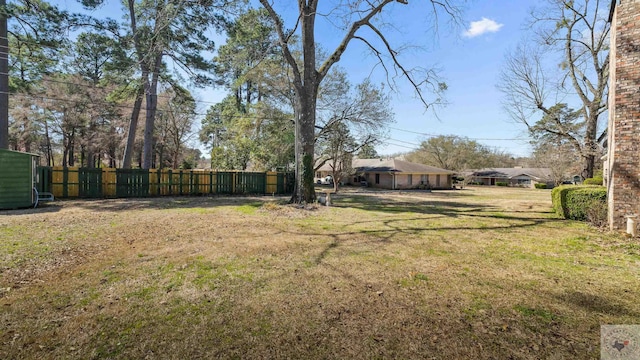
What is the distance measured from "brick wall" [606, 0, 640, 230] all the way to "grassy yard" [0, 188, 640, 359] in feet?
3.24

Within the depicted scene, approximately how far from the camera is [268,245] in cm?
531

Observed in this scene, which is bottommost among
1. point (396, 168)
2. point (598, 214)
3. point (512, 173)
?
point (598, 214)

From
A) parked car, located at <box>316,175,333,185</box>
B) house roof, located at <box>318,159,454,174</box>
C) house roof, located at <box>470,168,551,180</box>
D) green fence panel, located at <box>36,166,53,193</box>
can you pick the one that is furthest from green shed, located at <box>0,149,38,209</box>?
house roof, located at <box>470,168,551,180</box>

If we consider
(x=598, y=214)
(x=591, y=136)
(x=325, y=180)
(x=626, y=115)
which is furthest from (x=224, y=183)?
(x=325, y=180)

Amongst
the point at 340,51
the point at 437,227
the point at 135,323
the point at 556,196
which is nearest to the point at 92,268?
the point at 135,323

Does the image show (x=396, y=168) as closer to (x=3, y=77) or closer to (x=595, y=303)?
(x=595, y=303)

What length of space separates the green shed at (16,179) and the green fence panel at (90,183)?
3062mm

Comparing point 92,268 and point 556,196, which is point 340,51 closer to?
point 556,196

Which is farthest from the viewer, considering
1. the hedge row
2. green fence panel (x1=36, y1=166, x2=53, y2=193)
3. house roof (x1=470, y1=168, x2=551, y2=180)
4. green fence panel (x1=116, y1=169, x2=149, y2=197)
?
house roof (x1=470, y1=168, x2=551, y2=180)

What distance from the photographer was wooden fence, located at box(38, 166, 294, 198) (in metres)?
12.4

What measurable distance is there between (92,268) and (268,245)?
261 cm

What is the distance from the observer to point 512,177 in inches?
1823

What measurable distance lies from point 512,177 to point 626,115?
46.9 meters

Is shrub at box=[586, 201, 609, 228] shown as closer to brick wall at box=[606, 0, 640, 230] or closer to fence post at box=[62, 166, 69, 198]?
brick wall at box=[606, 0, 640, 230]
